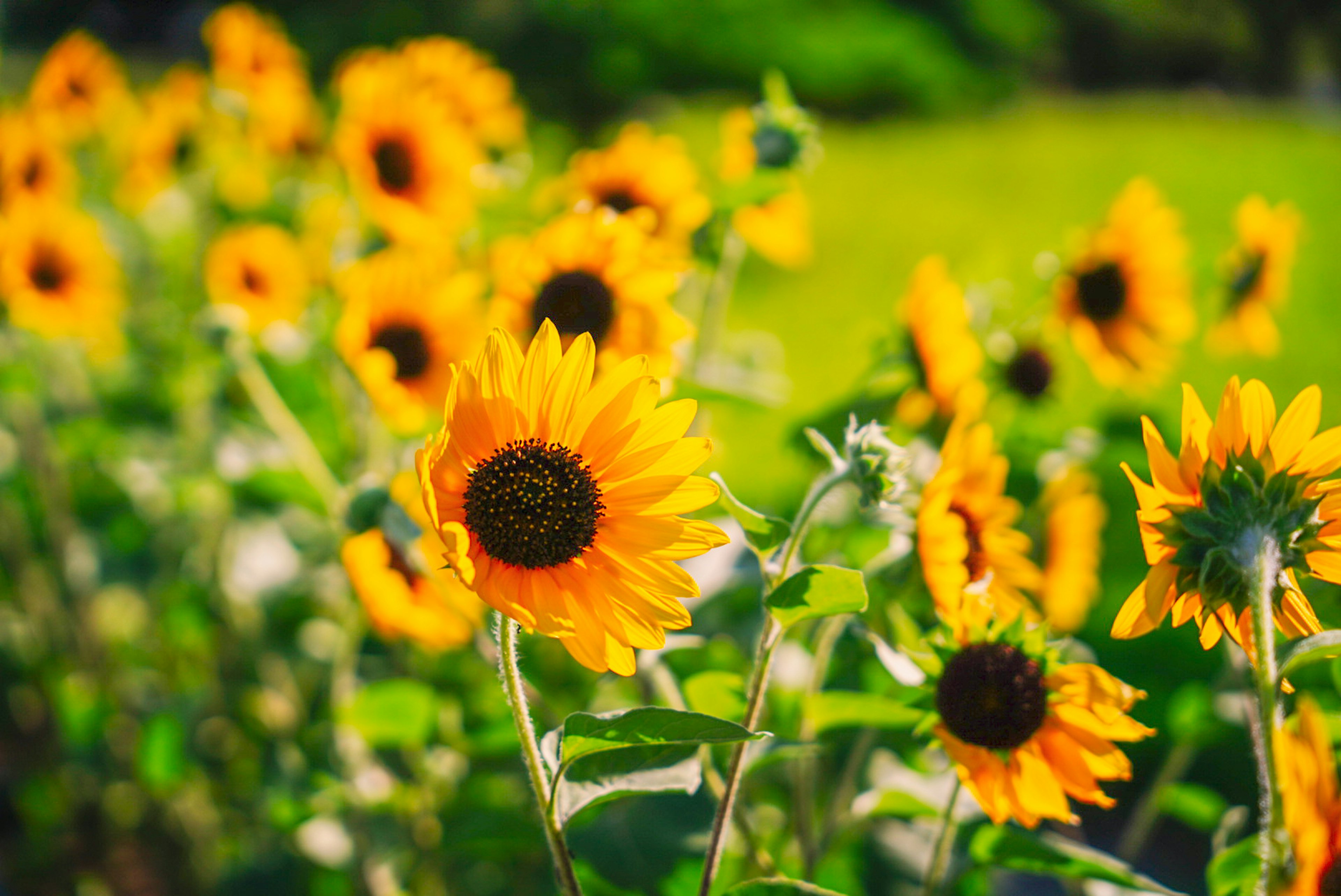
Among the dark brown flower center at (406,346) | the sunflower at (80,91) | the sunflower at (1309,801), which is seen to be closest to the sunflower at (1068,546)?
the sunflower at (1309,801)

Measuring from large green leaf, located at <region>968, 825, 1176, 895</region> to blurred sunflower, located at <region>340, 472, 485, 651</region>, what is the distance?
43 cm

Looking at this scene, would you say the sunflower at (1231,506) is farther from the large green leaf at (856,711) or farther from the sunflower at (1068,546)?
the sunflower at (1068,546)

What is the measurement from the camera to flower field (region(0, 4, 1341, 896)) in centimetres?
59

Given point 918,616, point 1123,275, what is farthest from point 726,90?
point 918,616

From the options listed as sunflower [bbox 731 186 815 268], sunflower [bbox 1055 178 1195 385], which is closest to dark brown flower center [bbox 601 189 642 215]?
sunflower [bbox 731 186 815 268]

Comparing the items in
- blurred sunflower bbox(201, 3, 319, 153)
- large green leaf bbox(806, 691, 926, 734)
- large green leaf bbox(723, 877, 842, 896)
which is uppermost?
blurred sunflower bbox(201, 3, 319, 153)

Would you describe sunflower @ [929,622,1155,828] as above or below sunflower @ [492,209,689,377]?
below

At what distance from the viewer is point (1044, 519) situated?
108 cm

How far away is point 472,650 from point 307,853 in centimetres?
33

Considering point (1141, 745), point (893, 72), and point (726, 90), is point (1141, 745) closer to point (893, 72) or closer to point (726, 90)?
point (726, 90)

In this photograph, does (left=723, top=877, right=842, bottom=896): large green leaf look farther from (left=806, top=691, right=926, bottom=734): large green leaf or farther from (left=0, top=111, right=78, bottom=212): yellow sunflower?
(left=0, top=111, right=78, bottom=212): yellow sunflower

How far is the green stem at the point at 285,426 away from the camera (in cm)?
108

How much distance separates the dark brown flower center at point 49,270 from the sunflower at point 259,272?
8.1 inches

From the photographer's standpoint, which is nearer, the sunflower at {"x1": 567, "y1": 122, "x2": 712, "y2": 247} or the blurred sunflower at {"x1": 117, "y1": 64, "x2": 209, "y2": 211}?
the sunflower at {"x1": 567, "y1": 122, "x2": 712, "y2": 247}
